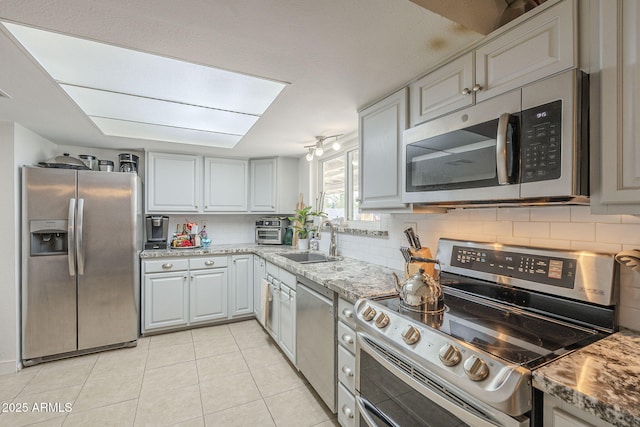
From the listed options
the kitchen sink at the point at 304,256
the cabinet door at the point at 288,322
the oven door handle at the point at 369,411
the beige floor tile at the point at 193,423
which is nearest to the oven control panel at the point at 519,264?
the oven door handle at the point at 369,411

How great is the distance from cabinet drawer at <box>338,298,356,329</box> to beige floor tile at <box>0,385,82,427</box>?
1.95m

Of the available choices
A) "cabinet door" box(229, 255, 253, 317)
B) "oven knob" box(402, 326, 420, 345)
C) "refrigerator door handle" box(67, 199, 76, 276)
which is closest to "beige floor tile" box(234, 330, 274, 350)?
"cabinet door" box(229, 255, 253, 317)

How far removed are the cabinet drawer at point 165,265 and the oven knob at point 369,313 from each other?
2518mm

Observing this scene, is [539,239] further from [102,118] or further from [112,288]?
[112,288]

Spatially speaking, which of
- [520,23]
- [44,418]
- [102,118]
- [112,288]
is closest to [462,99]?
[520,23]

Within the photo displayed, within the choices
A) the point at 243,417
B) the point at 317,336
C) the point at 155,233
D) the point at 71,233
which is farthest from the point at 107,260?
the point at 317,336

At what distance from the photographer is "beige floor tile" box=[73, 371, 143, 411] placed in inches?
79.7

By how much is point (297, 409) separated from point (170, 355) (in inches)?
Result: 57.0

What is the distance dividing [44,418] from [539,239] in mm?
3064

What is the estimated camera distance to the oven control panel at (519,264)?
1160 millimetres

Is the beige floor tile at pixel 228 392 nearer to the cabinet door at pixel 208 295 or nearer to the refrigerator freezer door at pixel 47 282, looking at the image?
the cabinet door at pixel 208 295

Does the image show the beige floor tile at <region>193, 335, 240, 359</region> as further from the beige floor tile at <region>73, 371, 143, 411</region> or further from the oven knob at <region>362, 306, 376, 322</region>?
the oven knob at <region>362, 306, 376, 322</region>

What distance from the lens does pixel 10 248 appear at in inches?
95.3

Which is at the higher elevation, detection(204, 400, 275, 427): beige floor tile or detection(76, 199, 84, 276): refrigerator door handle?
detection(76, 199, 84, 276): refrigerator door handle
